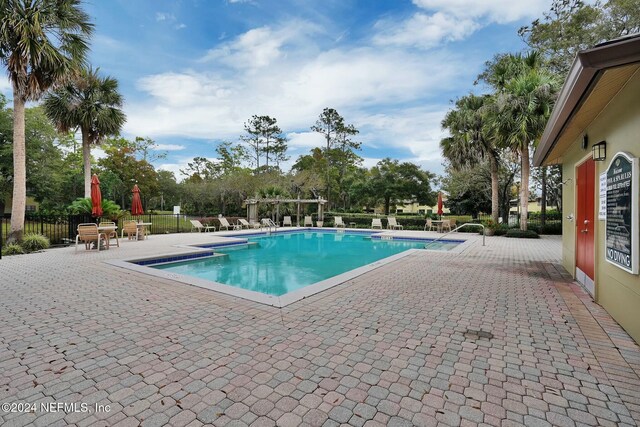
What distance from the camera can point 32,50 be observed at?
30.7 ft

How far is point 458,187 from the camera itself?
27281mm

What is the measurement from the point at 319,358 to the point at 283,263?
7.34 m

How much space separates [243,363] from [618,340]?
3.70 meters

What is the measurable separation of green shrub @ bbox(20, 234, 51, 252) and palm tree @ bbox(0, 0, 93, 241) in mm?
250

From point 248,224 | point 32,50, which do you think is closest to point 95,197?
point 32,50

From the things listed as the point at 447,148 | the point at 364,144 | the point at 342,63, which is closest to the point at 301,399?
the point at 342,63

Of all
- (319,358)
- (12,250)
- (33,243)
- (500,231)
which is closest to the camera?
(319,358)

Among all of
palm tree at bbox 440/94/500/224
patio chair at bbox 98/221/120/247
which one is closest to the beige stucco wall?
patio chair at bbox 98/221/120/247

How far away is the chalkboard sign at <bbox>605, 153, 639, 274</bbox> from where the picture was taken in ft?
10.2

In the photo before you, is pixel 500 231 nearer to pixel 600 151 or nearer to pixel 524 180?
pixel 524 180

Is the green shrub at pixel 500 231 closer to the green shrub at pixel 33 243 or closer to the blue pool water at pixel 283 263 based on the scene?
the blue pool water at pixel 283 263

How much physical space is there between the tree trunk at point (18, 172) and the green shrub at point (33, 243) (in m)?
0.23

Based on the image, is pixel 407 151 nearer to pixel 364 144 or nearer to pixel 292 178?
pixel 364 144

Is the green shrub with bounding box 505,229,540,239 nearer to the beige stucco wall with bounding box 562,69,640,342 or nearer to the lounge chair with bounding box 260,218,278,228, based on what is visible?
the beige stucco wall with bounding box 562,69,640,342
